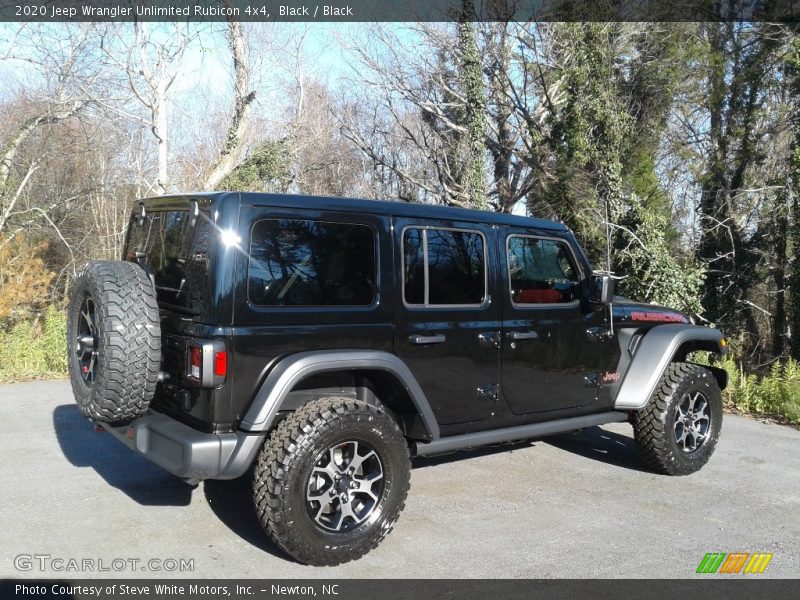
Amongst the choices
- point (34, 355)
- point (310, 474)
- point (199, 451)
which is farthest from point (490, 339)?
point (34, 355)

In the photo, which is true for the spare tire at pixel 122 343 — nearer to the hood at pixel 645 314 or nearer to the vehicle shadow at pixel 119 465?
the vehicle shadow at pixel 119 465

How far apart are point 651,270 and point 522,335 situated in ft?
37.0

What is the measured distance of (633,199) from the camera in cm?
1636

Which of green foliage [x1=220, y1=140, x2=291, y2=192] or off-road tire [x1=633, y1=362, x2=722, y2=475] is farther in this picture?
green foliage [x1=220, y1=140, x2=291, y2=192]

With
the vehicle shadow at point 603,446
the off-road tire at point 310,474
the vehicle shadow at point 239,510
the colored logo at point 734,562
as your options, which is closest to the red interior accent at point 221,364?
the off-road tire at point 310,474

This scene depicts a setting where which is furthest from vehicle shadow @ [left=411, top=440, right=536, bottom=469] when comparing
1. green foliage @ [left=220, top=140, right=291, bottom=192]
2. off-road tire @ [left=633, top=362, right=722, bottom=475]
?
green foliage @ [left=220, top=140, right=291, bottom=192]

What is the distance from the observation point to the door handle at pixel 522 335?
470cm

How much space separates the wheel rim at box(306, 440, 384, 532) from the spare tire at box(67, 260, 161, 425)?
1035 millimetres

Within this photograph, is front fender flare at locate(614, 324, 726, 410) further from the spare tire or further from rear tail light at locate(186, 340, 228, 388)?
the spare tire

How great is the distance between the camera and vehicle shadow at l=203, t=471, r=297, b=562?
13.4 feet

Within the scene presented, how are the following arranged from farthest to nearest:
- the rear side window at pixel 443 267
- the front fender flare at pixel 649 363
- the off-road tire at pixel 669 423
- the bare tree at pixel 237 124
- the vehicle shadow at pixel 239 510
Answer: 1. the bare tree at pixel 237 124
2. the off-road tire at pixel 669 423
3. the front fender flare at pixel 649 363
4. the rear side window at pixel 443 267
5. the vehicle shadow at pixel 239 510

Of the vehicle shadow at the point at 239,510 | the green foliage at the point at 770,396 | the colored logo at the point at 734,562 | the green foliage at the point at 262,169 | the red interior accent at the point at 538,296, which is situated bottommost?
the colored logo at the point at 734,562

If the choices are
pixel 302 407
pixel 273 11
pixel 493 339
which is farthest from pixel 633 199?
pixel 302 407

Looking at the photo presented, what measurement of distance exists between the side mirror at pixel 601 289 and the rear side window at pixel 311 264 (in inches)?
70.5
